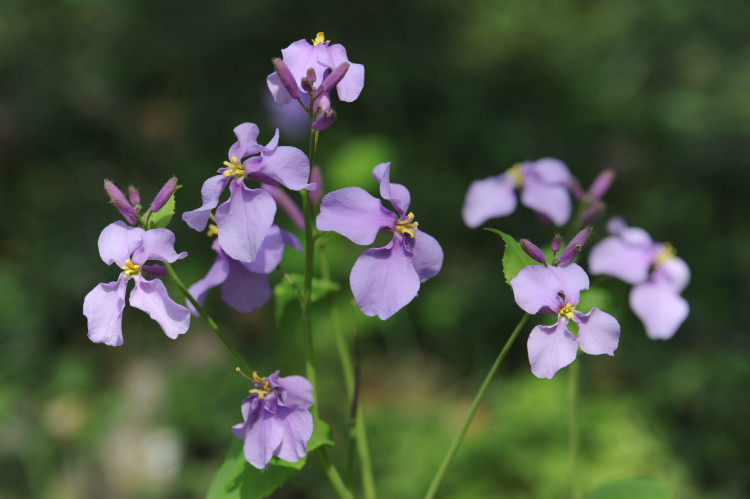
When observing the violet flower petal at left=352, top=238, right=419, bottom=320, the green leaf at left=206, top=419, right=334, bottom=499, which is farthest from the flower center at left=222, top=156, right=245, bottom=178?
the green leaf at left=206, top=419, right=334, bottom=499

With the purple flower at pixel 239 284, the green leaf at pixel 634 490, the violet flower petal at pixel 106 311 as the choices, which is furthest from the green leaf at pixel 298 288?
the green leaf at pixel 634 490

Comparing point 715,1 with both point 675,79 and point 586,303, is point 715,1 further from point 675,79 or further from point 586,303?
point 586,303

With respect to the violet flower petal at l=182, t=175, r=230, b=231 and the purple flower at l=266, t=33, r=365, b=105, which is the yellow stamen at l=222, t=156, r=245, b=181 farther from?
the purple flower at l=266, t=33, r=365, b=105

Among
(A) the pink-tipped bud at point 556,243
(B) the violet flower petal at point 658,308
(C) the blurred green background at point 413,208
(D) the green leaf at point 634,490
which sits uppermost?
(A) the pink-tipped bud at point 556,243

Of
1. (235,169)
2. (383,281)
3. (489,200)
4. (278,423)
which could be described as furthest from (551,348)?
(489,200)

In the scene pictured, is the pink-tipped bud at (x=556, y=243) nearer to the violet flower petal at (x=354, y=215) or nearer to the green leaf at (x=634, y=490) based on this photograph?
the violet flower petal at (x=354, y=215)

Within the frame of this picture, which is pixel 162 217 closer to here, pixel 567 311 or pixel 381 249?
pixel 381 249
